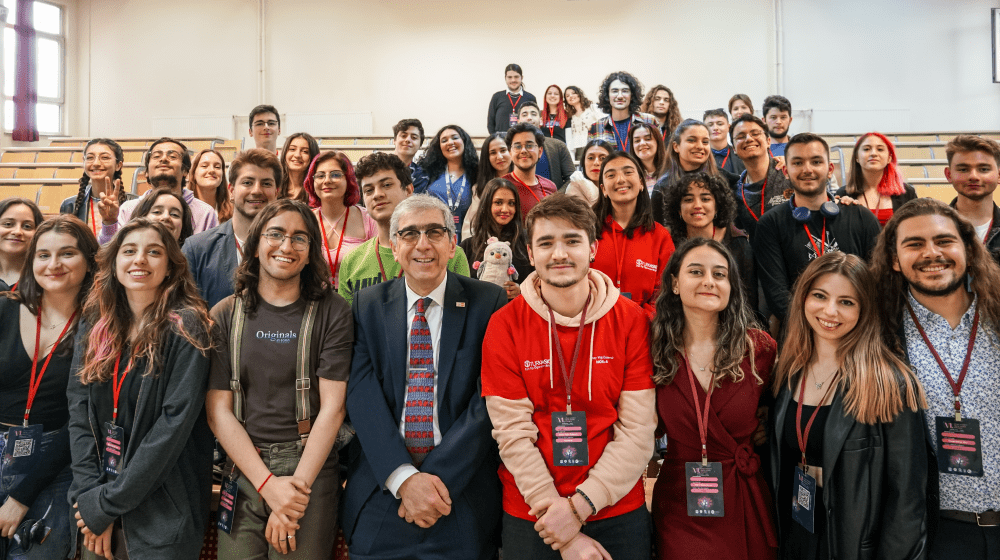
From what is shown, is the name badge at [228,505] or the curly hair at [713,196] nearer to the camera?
the name badge at [228,505]

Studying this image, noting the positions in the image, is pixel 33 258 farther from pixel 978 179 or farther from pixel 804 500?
pixel 978 179

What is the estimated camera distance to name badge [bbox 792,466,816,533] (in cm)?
190

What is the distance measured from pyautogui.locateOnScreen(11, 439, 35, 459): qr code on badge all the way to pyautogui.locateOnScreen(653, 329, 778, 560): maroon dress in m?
2.25

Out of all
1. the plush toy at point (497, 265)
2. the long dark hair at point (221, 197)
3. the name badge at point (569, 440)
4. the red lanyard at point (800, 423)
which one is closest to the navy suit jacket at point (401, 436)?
the name badge at point (569, 440)

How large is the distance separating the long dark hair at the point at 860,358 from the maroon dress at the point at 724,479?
176mm

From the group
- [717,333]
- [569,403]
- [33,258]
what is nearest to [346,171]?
[33,258]

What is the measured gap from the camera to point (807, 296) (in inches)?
83.1

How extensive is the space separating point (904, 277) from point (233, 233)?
8.80 ft

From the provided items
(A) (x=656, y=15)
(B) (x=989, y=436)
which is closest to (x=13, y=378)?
(B) (x=989, y=436)

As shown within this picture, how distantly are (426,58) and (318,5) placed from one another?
83.7 inches

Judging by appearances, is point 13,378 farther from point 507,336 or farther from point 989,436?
point 989,436

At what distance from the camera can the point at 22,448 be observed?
Answer: 2.25 m

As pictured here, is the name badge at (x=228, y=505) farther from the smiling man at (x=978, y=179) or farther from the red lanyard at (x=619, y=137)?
the red lanyard at (x=619, y=137)

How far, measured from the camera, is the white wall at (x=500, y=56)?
10.2 meters
